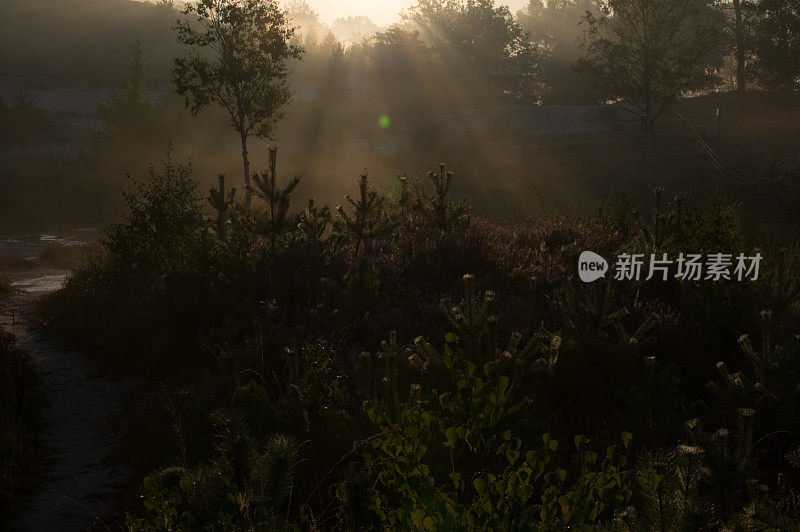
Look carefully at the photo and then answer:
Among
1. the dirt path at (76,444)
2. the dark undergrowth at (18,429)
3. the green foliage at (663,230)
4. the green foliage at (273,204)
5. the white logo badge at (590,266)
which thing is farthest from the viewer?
the green foliage at (273,204)

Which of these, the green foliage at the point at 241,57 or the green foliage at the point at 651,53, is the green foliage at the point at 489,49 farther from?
the green foliage at the point at 241,57

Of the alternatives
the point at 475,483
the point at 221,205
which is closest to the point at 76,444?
the point at 221,205

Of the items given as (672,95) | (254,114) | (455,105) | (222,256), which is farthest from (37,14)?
(222,256)

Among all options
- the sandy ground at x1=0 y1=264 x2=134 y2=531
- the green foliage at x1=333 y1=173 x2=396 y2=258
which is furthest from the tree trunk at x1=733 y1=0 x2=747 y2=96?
the sandy ground at x1=0 y1=264 x2=134 y2=531

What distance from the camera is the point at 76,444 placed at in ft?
21.3

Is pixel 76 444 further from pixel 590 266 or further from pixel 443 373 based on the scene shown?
pixel 590 266

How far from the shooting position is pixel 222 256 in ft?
32.4

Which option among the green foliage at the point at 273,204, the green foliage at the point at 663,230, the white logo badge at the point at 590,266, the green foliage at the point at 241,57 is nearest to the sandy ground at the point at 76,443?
the green foliage at the point at 273,204

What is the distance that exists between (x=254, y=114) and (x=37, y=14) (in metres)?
55.7

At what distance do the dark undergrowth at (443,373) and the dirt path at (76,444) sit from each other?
1.20 ft

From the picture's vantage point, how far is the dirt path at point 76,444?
496 cm

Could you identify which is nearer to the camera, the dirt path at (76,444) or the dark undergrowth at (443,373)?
the dark undergrowth at (443,373)

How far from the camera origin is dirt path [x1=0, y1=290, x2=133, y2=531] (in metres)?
4.96

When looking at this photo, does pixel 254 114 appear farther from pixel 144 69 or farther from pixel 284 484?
pixel 284 484
